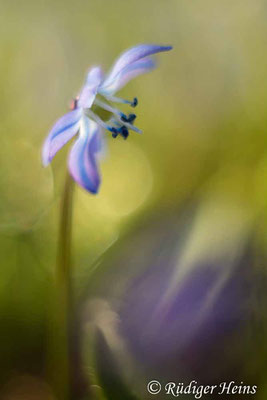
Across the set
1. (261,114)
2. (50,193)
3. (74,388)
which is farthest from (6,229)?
(261,114)

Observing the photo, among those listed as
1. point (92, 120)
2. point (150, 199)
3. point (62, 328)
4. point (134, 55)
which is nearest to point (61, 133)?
point (92, 120)

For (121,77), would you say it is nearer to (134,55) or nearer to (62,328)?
(134,55)

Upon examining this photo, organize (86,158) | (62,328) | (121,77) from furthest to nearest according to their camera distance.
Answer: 1. (62,328)
2. (121,77)
3. (86,158)

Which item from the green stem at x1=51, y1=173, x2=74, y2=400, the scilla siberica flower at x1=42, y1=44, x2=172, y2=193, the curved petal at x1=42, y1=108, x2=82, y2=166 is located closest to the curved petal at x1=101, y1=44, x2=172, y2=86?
the scilla siberica flower at x1=42, y1=44, x2=172, y2=193

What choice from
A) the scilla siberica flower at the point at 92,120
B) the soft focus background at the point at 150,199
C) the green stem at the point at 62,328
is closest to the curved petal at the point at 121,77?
the scilla siberica flower at the point at 92,120

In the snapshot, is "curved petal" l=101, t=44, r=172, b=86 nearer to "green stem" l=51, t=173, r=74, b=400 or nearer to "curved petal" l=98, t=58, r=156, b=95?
"curved petal" l=98, t=58, r=156, b=95

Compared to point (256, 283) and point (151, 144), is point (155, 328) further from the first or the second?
point (151, 144)
